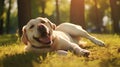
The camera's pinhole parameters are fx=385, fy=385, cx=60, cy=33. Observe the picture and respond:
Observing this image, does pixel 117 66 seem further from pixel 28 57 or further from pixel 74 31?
pixel 74 31

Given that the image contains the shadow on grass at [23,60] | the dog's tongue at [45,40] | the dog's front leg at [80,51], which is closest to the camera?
the shadow on grass at [23,60]

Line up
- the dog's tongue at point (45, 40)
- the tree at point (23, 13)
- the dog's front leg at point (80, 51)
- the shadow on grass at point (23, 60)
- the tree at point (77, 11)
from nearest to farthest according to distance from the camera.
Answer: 1. the shadow on grass at point (23, 60)
2. the dog's front leg at point (80, 51)
3. the dog's tongue at point (45, 40)
4. the tree at point (23, 13)
5. the tree at point (77, 11)

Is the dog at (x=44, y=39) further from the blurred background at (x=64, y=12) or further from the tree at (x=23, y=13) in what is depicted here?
the tree at (x=23, y=13)

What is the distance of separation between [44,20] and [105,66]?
2.49m

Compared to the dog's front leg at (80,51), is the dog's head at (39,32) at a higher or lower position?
higher

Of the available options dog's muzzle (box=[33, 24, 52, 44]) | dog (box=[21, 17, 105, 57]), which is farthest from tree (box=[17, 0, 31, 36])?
dog's muzzle (box=[33, 24, 52, 44])

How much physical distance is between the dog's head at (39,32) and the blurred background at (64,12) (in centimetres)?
884

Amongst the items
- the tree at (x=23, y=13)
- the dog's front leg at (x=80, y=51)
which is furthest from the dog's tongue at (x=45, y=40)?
the tree at (x=23, y=13)

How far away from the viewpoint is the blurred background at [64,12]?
18.5m

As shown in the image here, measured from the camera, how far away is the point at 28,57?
25.0 feet

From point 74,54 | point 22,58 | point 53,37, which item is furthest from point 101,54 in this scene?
point 22,58

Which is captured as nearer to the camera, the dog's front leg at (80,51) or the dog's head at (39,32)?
the dog's front leg at (80,51)

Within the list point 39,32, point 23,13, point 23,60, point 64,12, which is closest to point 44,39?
point 39,32

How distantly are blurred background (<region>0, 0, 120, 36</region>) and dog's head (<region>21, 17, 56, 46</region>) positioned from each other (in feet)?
29.0
